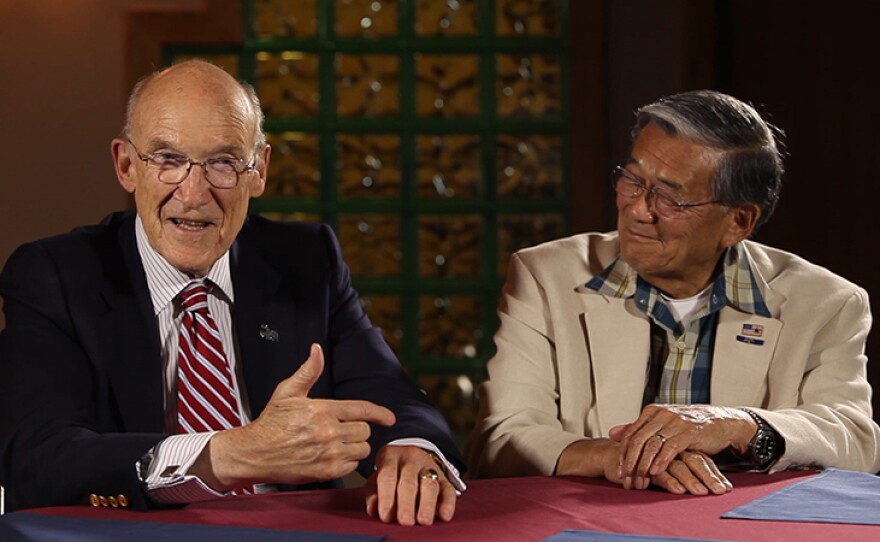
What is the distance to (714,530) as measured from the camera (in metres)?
1.79

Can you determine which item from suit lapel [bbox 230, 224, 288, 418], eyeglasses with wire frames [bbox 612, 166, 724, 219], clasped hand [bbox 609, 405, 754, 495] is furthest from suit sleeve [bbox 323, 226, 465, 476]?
eyeglasses with wire frames [bbox 612, 166, 724, 219]

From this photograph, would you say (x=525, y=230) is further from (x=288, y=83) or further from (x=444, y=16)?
(x=288, y=83)

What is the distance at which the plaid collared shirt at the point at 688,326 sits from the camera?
104 inches

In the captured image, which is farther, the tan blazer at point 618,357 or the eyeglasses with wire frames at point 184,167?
the tan blazer at point 618,357

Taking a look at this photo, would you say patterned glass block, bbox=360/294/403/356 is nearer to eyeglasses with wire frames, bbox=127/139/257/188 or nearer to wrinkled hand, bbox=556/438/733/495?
eyeglasses with wire frames, bbox=127/139/257/188

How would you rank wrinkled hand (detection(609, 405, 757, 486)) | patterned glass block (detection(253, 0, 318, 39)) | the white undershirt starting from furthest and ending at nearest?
1. patterned glass block (detection(253, 0, 318, 39))
2. the white undershirt
3. wrinkled hand (detection(609, 405, 757, 486))

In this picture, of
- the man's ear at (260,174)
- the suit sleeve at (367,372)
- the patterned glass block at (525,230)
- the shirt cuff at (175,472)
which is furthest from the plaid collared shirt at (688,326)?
the patterned glass block at (525,230)

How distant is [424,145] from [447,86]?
22cm

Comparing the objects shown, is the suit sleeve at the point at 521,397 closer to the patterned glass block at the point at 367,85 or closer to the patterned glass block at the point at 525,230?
the patterned glass block at the point at 525,230

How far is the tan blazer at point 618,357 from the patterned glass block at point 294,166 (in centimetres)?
206

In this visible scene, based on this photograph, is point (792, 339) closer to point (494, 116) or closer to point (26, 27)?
point (494, 116)

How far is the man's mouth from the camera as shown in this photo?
2396 millimetres

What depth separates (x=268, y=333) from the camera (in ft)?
8.19

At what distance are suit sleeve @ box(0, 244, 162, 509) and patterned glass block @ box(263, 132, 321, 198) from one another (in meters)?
2.25
